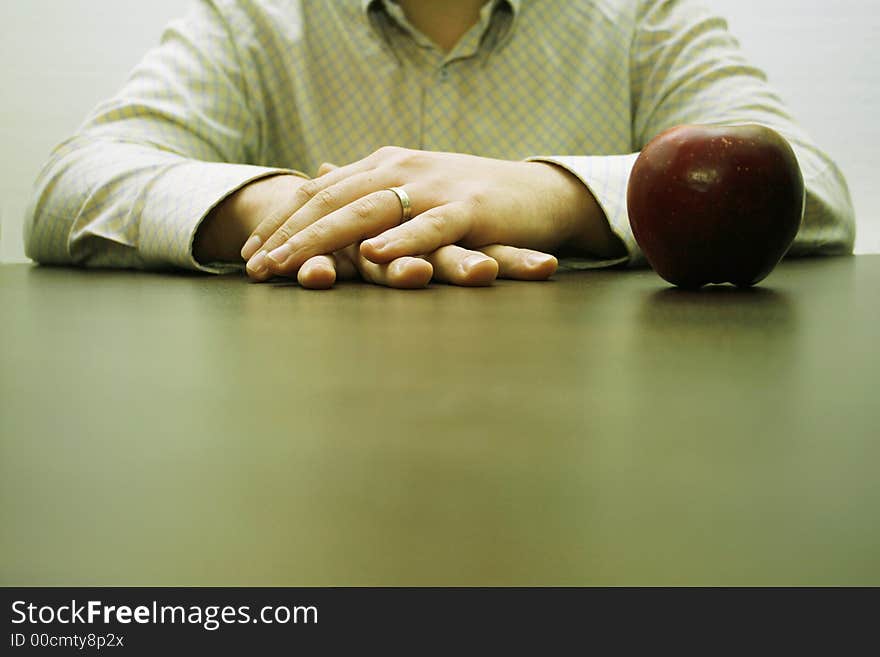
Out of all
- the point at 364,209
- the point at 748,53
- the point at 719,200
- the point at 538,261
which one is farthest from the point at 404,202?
the point at 748,53

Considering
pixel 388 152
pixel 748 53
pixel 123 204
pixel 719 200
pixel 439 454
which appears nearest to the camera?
pixel 439 454

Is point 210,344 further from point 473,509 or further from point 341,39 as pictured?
point 341,39

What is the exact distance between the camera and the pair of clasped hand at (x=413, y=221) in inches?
24.6

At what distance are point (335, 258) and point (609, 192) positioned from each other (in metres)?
0.29

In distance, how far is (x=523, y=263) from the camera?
2.16ft

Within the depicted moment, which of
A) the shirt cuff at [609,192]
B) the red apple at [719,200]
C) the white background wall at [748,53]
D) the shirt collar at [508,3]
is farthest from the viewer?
the white background wall at [748,53]

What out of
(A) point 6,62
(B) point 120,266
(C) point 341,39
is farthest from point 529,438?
(A) point 6,62

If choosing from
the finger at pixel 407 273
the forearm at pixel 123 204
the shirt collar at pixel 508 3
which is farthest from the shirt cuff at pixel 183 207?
the shirt collar at pixel 508 3

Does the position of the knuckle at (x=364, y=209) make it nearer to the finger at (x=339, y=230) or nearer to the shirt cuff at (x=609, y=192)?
the finger at (x=339, y=230)

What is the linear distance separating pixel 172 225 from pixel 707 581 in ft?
2.47

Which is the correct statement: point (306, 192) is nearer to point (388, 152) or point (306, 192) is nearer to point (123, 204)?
point (388, 152)

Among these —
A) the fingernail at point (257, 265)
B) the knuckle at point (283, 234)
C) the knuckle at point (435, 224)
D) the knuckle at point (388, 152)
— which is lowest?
the fingernail at point (257, 265)

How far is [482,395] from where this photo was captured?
0.25 m

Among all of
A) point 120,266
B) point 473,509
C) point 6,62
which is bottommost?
point 120,266
